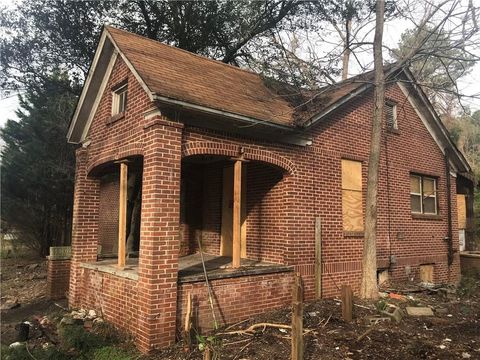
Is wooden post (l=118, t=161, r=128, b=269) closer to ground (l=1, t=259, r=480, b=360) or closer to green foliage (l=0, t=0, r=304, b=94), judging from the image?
ground (l=1, t=259, r=480, b=360)

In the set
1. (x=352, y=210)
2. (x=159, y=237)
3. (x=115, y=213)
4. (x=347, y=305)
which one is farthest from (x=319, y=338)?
(x=115, y=213)

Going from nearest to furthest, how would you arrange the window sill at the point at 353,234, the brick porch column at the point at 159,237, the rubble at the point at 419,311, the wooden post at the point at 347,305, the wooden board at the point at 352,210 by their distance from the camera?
the brick porch column at the point at 159,237 < the wooden post at the point at 347,305 < the rubble at the point at 419,311 < the window sill at the point at 353,234 < the wooden board at the point at 352,210

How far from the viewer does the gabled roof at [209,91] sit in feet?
23.4

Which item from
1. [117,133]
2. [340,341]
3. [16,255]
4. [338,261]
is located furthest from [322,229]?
[16,255]

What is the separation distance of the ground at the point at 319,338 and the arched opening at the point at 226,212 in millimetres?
1526

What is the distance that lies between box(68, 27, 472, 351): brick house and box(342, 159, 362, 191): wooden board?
0.04m

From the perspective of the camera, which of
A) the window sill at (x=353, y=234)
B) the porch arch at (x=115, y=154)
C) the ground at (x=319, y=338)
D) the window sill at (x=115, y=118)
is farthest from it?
the window sill at (x=353, y=234)

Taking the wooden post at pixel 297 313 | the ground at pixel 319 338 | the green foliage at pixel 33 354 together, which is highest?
the wooden post at pixel 297 313

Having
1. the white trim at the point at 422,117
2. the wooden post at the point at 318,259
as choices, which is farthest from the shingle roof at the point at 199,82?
the white trim at the point at 422,117

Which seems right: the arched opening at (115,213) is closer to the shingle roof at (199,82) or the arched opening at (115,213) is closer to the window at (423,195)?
the shingle roof at (199,82)

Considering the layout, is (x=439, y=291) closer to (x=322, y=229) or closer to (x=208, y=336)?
(x=322, y=229)

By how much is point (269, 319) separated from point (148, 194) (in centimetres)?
327

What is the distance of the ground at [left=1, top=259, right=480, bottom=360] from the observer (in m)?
5.87

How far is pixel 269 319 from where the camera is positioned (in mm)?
7480
